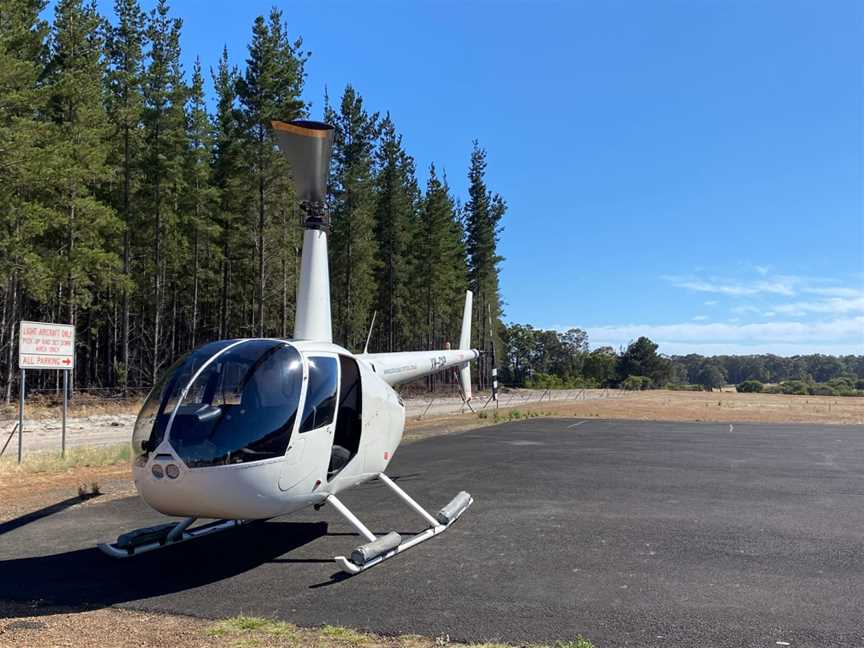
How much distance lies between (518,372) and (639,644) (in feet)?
421

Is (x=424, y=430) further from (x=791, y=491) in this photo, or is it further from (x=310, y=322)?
(x=310, y=322)

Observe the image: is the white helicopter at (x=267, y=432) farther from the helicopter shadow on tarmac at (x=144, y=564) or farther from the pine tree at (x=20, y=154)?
the pine tree at (x=20, y=154)

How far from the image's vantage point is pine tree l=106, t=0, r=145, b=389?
1242 inches

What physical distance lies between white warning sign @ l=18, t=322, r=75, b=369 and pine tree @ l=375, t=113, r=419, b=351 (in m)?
35.4

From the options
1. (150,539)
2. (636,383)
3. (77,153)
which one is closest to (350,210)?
(77,153)

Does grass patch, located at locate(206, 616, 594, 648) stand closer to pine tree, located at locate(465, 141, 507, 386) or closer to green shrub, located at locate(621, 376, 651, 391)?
pine tree, located at locate(465, 141, 507, 386)

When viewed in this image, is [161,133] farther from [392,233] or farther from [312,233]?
[312,233]

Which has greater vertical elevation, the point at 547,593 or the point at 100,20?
the point at 100,20

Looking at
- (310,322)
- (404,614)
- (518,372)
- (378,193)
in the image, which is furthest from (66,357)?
(518,372)

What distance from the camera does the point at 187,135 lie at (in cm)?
3550

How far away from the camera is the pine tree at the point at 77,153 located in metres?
26.0

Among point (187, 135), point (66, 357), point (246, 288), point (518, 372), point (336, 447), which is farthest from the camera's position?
point (518, 372)

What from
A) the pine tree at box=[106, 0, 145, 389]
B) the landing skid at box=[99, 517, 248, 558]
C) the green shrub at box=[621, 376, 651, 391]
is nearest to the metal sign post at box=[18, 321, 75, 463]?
the landing skid at box=[99, 517, 248, 558]

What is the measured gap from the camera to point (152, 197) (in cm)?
3325
